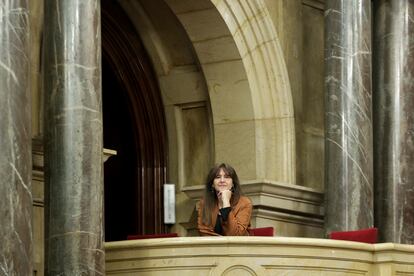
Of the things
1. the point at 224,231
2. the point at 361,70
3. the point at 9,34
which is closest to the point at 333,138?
the point at 361,70

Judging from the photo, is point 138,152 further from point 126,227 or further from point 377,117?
point 377,117

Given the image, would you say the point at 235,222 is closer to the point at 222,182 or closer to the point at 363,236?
the point at 222,182

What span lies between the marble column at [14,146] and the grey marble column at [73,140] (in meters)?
0.60

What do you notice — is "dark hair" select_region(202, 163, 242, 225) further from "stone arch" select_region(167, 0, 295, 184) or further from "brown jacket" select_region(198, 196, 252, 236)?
"stone arch" select_region(167, 0, 295, 184)

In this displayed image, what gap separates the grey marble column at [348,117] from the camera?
43.3 feet

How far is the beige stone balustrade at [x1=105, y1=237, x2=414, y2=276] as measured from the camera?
10289 millimetres

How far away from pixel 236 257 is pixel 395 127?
4.15 meters

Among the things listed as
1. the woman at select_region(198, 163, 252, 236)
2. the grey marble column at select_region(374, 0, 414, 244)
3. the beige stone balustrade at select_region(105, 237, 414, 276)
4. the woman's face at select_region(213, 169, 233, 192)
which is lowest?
the beige stone balustrade at select_region(105, 237, 414, 276)

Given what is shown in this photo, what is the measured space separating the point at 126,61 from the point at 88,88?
342 cm

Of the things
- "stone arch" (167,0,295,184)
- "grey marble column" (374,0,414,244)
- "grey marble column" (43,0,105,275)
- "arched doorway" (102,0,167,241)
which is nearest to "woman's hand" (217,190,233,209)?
"grey marble column" (43,0,105,275)

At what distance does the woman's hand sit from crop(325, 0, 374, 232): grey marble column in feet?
8.02

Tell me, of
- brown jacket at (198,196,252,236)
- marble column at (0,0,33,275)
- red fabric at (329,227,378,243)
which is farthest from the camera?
red fabric at (329,227,378,243)

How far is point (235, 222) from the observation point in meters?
10.8

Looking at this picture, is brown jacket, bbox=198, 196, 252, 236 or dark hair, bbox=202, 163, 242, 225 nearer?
brown jacket, bbox=198, 196, 252, 236
